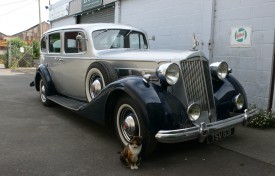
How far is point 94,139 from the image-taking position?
4.78 metres

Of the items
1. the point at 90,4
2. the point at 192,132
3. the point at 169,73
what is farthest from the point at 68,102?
the point at 90,4

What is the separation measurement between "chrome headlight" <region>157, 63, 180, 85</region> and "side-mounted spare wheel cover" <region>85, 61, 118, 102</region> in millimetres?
1049

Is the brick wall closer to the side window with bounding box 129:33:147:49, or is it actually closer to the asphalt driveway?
the asphalt driveway

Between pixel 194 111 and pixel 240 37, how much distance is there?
3.21 metres

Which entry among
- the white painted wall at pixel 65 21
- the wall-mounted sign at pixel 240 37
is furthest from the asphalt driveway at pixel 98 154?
the white painted wall at pixel 65 21

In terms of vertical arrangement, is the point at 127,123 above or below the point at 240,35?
below

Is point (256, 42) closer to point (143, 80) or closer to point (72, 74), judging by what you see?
point (143, 80)

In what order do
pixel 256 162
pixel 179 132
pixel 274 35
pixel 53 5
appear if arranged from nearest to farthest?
pixel 179 132 < pixel 256 162 < pixel 274 35 < pixel 53 5

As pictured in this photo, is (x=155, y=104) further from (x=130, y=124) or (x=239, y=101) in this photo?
(x=239, y=101)

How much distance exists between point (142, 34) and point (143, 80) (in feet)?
8.88

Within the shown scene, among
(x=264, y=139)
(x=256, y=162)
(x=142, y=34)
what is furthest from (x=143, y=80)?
(x=142, y=34)

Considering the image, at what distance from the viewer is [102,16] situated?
12.4 metres

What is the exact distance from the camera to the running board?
534 cm

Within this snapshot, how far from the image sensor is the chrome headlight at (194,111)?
12.4ft
